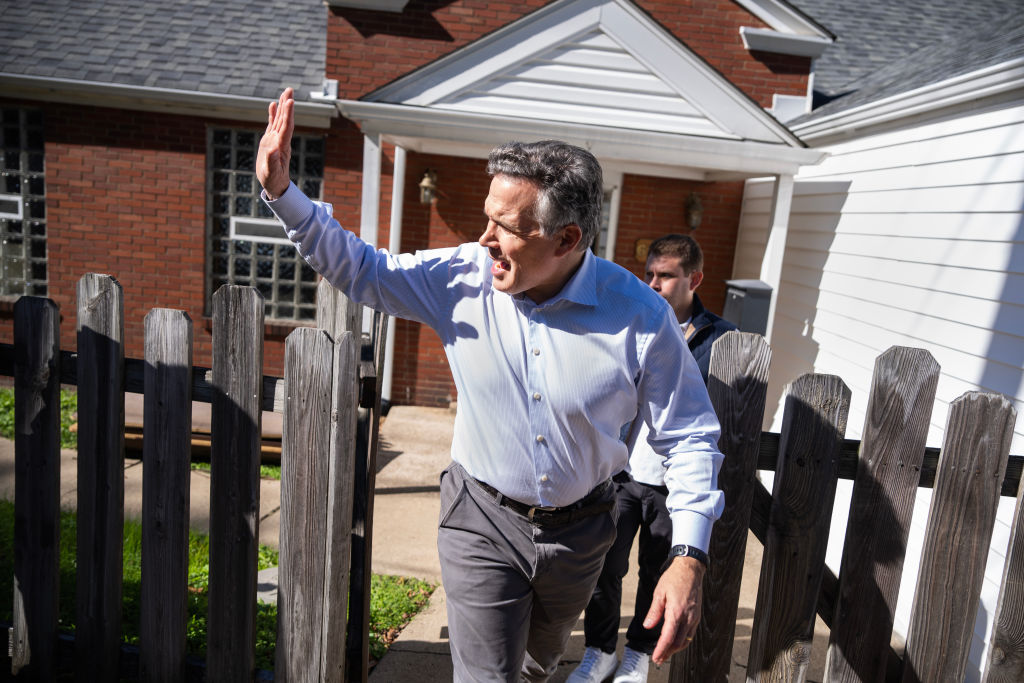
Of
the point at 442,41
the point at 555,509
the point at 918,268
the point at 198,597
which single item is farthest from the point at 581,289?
the point at 442,41

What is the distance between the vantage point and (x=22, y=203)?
8.52 meters

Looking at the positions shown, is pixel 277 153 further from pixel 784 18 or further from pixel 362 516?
pixel 784 18

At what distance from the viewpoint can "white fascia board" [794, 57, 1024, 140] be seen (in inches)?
170

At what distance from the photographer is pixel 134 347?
8.55 metres

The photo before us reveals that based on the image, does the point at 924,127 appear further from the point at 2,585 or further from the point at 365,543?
the point at 2,585

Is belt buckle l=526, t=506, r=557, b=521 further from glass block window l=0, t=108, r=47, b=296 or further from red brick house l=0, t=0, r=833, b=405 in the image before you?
glass block window l=0, t=108, r=47, b=296

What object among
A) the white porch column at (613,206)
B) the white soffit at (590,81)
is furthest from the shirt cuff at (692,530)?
the white porch column at (613,206)

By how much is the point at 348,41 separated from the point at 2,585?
6006mm

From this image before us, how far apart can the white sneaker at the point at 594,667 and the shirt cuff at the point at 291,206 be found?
2.13m

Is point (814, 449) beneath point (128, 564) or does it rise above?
above

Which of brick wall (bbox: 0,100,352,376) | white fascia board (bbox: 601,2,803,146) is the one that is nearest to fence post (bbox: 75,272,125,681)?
white fascia board (bbox: 601,2,803,146)

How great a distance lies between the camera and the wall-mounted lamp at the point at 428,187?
7.99 meters

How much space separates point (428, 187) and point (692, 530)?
6587 mm

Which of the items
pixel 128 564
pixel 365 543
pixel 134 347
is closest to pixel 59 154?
pixel 134 347
